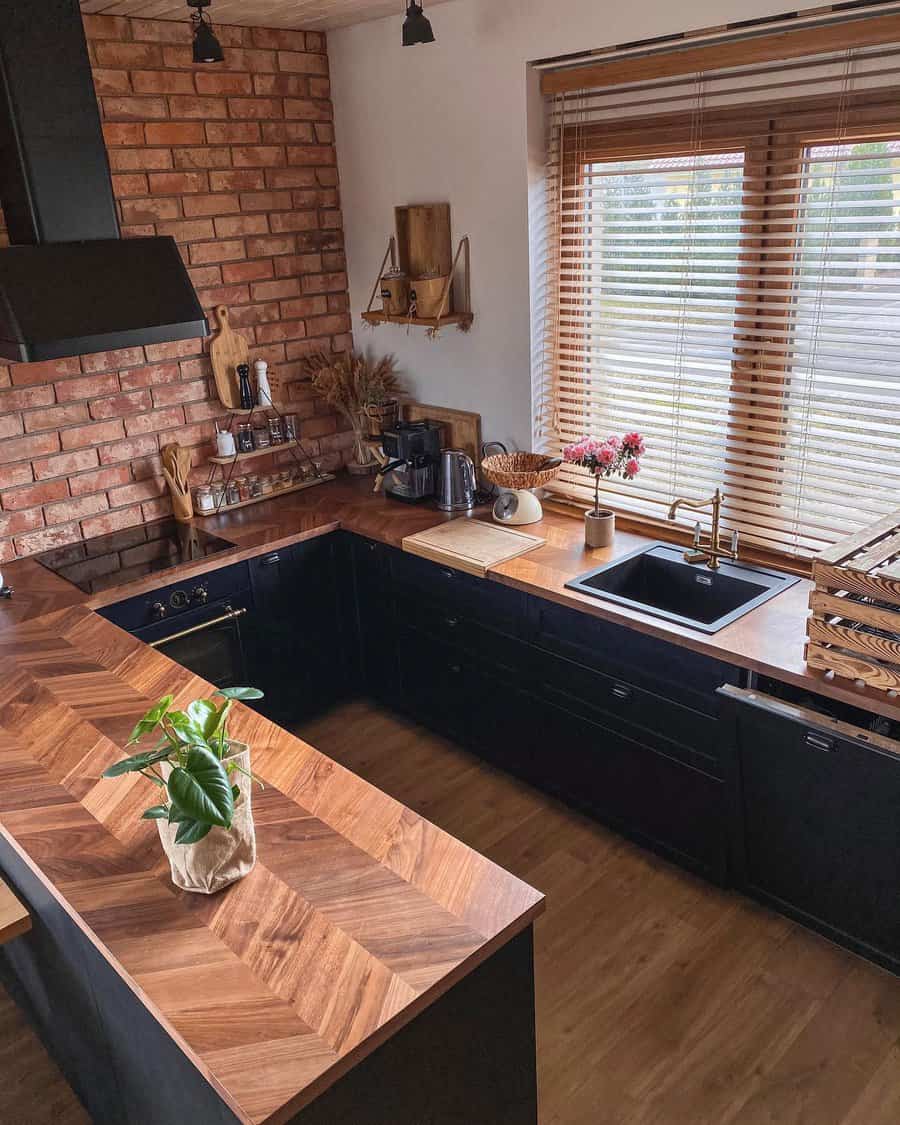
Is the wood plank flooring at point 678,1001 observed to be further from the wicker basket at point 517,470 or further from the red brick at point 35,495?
the red brick at point 35,495

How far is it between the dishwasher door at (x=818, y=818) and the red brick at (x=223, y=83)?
2.84 m

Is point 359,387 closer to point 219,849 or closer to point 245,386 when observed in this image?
point 245,386

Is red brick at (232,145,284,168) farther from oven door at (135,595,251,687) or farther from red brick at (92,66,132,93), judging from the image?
oven door at (135,595,251,687)

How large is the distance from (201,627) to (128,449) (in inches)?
31.1

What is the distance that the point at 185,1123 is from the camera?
5.34 feet

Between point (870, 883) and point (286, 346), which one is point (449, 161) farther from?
point (870, 883)

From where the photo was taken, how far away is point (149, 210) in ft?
11.3

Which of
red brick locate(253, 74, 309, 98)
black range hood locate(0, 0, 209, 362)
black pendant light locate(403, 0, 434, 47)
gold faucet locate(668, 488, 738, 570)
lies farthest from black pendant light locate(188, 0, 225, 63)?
gold faucet locate(668, 488, 738, 570)

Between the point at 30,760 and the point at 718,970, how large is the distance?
1874mm

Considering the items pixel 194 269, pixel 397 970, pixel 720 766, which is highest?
pixel 194 269

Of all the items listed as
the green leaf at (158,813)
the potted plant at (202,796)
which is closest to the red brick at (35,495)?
the potted plant at (202,796)

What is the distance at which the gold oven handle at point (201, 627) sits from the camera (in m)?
3.25

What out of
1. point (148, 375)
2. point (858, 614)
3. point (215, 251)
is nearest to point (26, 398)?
point (148, 375)

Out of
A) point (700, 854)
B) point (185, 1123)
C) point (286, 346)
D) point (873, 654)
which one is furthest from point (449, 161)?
point (185, 1123)
